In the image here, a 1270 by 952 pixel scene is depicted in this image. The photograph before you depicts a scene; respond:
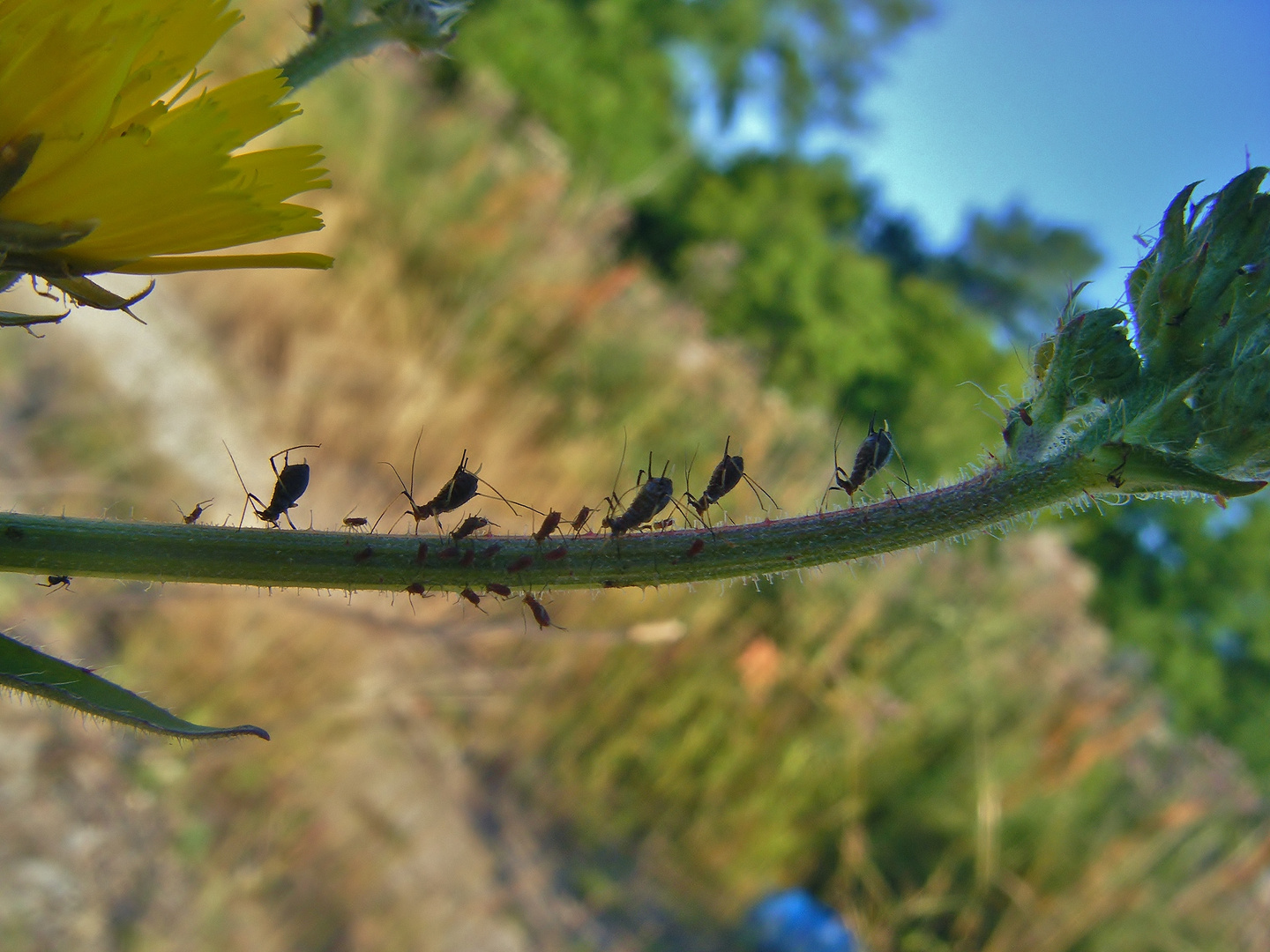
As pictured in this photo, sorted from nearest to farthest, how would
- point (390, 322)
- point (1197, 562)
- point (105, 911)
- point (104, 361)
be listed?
point (105, 911)
point (104, 361)
point (390, 322)
point (1197, 562)

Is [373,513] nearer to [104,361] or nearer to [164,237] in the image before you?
[104,361]

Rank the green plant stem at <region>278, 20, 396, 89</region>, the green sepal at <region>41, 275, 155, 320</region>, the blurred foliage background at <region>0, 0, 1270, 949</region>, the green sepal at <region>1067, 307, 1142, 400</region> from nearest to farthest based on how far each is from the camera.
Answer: the green sepal at <region>41, 275, 155, 320</region>
the green sepal at <region>1067, 307, 1142, 400</region>
the green plant stem at <region>278, 20, 396, 89</region>
the blurred foliage background at <region>0, 0, 1270, 949</region>

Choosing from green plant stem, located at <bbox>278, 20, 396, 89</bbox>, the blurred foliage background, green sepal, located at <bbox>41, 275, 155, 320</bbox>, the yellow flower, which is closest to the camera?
the yellow flower

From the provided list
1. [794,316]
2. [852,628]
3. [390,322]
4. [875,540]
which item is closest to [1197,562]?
[794,316]

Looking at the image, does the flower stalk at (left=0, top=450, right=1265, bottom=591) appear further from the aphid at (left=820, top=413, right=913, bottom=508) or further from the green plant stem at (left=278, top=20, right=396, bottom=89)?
the green plant stem at (left=278, top=20, right=396, bottom=89)

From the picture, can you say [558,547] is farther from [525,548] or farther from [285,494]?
[285,494]

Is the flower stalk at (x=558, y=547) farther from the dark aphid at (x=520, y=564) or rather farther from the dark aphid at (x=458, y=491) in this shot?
the dark aphid at (x=458, y=491)

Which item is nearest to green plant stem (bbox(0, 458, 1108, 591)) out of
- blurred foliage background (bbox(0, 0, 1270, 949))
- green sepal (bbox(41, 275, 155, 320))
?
green sepal (bbox(41, 275, 155, 320))

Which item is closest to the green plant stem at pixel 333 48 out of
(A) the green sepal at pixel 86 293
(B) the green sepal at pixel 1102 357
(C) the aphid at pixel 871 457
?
(A) the green sepal at pixel 86 293
